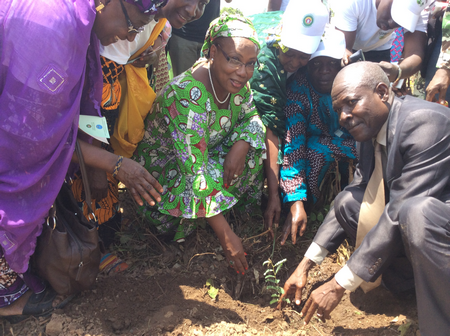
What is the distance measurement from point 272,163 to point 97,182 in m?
1.34

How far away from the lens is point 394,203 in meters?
1.96

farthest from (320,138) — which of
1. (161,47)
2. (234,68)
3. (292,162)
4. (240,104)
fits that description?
(161,47)

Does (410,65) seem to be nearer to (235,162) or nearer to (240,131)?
(240,131)

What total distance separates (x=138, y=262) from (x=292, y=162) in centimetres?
139

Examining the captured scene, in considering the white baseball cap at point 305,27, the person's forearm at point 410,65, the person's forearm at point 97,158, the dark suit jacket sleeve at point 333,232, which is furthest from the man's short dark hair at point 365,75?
the person's forearm at point 97,158

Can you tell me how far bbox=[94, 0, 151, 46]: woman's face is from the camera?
1876 mm

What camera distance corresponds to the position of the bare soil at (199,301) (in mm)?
2127

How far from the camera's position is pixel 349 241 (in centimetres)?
294

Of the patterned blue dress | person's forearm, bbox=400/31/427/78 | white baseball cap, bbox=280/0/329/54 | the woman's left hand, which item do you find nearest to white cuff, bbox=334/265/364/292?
the patterned blue dress

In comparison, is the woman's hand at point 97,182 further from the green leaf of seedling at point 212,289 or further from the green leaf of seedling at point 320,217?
the green leaf of seedling at point 320,217

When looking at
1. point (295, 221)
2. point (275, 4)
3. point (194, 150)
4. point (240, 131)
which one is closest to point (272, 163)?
point (240, 131)

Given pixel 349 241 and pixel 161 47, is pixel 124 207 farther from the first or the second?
pixel 349 241

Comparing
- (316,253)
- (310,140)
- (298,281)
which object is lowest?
(298,281)

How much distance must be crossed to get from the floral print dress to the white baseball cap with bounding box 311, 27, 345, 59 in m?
0.65
